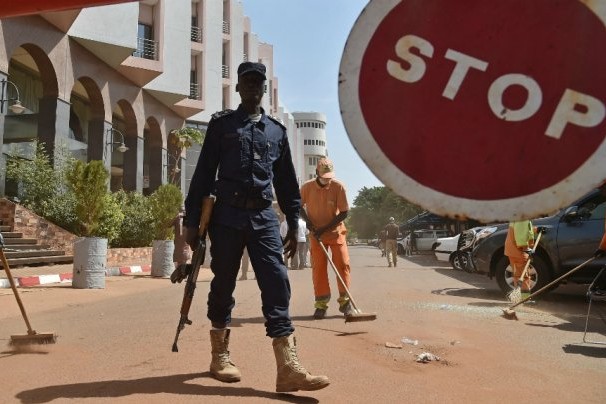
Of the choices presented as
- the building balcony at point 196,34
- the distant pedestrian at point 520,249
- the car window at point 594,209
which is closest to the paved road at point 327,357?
the distant pedestrian at point 520,249

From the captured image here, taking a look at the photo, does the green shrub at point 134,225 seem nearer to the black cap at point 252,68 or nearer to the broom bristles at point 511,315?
the broom bristles at point 511,315

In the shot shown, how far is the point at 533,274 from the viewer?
855 centimetres

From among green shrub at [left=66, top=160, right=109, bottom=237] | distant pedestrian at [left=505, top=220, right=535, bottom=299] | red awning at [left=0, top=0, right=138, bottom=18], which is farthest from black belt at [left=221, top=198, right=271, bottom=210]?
green shrub at [left=66, top=160, right=109, bottom=237]

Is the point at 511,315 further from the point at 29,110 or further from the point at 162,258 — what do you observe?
the point at 29,110

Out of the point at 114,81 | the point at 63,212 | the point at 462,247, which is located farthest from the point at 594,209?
the point at 114,81

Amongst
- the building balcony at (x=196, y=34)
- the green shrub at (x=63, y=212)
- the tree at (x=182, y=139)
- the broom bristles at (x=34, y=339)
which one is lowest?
the broom bristles at (x=34, y=339)

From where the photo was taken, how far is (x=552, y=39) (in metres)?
0.87

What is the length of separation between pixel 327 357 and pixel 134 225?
15.3 meters

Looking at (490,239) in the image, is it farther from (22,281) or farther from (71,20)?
(71,20)

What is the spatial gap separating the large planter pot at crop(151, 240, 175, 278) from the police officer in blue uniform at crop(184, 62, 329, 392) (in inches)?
405

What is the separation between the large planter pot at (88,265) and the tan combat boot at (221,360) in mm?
7084

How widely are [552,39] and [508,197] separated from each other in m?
0.27

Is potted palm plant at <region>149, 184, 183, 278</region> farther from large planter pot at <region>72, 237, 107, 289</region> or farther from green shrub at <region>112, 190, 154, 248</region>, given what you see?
large planter pot at <region>72, 237, 107, 289</region>

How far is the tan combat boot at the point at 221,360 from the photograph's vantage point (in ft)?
10.9
